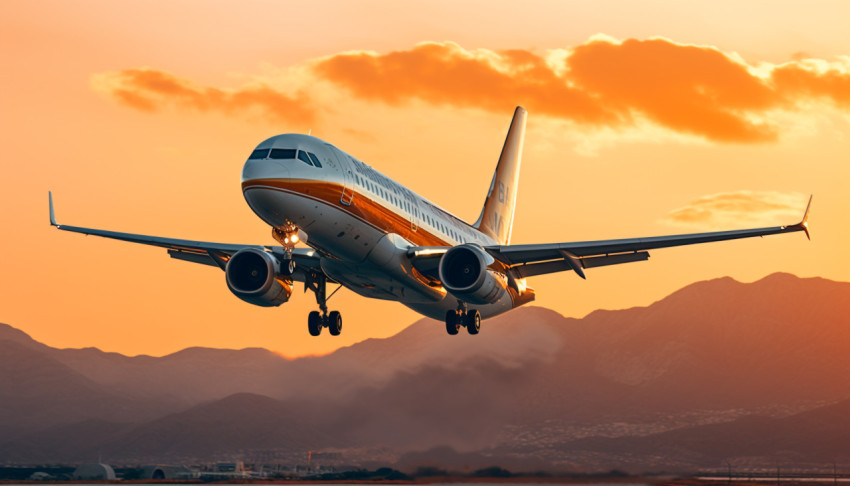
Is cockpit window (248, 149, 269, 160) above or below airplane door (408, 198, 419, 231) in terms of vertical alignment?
below

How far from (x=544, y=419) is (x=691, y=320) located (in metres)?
37.6

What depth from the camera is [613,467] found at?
51969mm

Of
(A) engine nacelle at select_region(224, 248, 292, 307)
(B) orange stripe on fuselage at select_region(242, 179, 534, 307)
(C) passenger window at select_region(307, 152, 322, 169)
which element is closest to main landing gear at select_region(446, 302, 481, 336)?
(B) orange stripe on fuselage at select_region(242, 179, 534, 307)

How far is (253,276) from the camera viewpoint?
41312mm

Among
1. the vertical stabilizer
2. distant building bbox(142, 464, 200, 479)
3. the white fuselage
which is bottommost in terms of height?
distant building bbox(142, 464, 200, 479)

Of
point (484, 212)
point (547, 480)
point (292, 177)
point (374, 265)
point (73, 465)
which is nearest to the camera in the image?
point (292, 177)

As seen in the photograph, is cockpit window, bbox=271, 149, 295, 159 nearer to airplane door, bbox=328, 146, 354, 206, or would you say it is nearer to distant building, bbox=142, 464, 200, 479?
airplane door, bbox=328, 146, 354, 206

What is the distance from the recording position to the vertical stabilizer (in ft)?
186

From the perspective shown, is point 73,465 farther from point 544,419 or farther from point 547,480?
point 547,480

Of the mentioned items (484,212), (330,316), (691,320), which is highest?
(691,320)

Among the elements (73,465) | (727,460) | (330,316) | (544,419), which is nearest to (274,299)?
(330,316)

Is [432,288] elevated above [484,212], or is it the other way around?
[484,212]

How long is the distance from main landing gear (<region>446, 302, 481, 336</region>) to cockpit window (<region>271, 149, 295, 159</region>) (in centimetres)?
A: 1202

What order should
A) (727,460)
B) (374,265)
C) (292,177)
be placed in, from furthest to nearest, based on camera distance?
(727,460) → (374,265) → (292,177)
